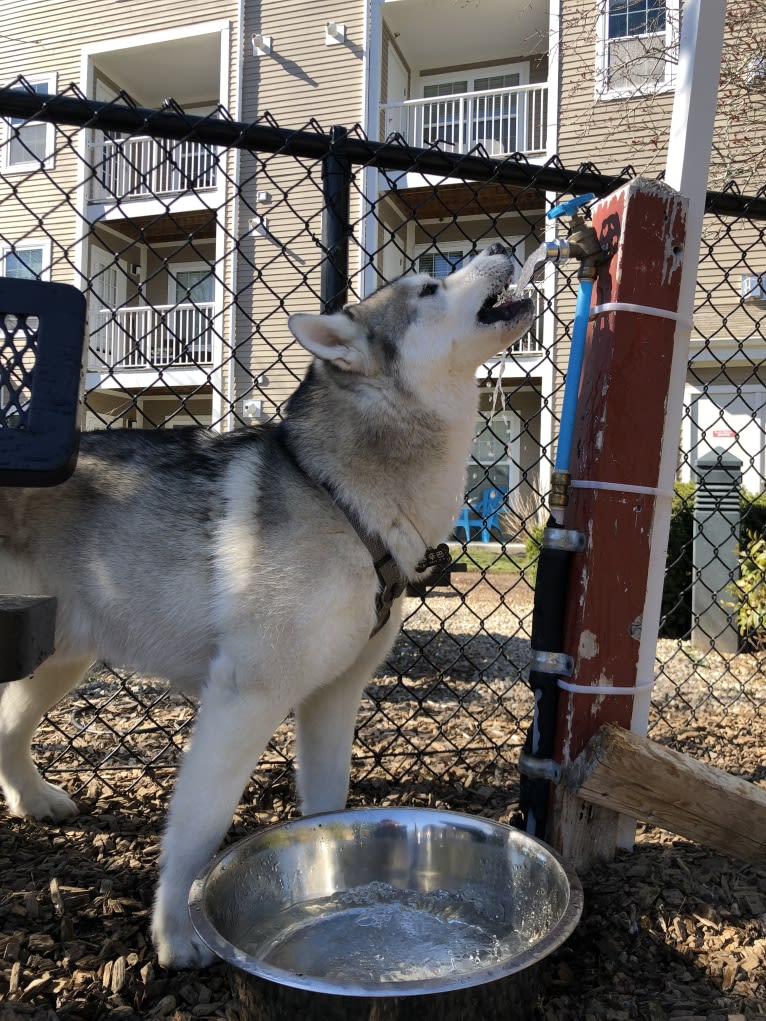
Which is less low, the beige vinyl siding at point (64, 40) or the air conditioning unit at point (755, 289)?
the beige vinyl siding at point (64, 40)

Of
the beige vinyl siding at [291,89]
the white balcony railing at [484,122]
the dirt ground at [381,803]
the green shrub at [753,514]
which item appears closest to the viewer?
the dirt ground at [381,803]

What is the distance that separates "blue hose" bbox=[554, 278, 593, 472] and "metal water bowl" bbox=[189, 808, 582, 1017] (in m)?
1.16

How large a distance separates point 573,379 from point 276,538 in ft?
3.53

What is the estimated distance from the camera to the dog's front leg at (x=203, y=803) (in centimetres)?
209

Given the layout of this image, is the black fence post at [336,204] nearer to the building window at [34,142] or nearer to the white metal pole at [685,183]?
the white metal pole at [685,183]

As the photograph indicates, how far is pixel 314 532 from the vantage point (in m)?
2.21

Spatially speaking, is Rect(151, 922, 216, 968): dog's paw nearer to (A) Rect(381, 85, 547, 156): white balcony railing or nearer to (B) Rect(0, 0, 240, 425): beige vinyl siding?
(B) Rect(0, 0, 240, 425): beige vinyl siding

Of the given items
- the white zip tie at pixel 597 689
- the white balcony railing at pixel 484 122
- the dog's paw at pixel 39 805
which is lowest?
the dog's paw at pixel 39 805

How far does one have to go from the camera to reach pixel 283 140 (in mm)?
2826

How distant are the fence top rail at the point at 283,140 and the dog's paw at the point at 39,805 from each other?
98.5 inches

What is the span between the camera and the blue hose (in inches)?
95.1

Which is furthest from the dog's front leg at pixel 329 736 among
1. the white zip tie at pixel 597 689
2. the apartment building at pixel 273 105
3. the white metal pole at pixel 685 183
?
the apartment building at pixel 273 105

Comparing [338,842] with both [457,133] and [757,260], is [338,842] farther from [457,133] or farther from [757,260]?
[457,133]

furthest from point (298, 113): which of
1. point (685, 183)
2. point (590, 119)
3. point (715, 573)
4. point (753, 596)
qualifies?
point (685, 183)
